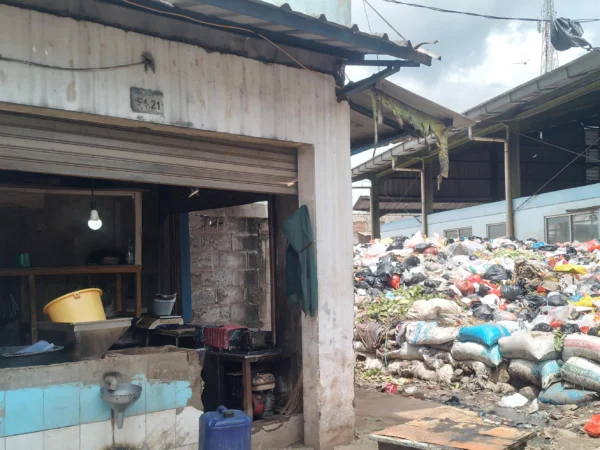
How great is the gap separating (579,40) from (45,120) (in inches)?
341

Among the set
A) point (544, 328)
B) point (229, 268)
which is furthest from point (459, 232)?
point (229, 268)

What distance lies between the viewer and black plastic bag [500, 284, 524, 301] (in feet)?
36.1

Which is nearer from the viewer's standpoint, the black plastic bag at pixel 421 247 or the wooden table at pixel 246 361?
the wooden table at pixel 246 361

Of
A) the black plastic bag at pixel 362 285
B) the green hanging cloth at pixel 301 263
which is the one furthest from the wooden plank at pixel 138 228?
the black plastic bag at pixel 362 285

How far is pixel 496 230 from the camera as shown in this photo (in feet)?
64.6

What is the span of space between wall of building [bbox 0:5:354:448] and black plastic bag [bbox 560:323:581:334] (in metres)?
4.11

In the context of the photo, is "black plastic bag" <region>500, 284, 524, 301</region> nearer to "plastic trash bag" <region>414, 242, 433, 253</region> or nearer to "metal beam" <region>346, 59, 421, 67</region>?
"plastic trash bag" <region>414, 242, 433, 253</region>

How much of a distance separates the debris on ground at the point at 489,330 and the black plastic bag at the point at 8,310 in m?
5.23

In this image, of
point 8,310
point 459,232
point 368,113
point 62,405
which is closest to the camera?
point 62,405

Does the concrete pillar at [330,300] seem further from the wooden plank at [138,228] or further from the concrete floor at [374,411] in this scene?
the wooden plank at [138,228]

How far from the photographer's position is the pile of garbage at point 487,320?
25.6 feet

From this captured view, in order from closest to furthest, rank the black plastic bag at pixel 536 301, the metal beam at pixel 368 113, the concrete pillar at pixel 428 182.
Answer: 1. the metal beam at pixel 368 113
2. the black plastic bag at pixel 536 301
3. the concrete pillar at pixel 428 182

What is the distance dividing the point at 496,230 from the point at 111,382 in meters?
16.9

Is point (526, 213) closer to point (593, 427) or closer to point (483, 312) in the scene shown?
point (483, 312)
